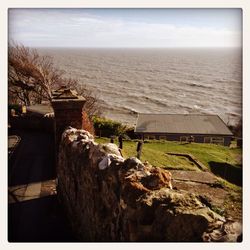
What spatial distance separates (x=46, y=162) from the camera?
26.8 feet

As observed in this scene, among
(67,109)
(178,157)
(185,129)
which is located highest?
(67,109)

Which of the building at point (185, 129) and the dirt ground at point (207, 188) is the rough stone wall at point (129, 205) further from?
the building at point (185, 129)

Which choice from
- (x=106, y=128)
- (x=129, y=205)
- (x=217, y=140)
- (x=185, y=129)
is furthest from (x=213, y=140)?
(x=129, y=205)

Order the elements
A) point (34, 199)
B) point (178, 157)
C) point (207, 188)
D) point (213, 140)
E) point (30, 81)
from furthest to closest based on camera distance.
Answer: point (30, 81)
point (213, 140)
point (178, 157)
point (207, 188)
point (34, 199)

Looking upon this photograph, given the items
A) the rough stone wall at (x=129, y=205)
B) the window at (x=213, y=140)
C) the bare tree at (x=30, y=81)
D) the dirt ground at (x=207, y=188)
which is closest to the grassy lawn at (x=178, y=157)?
the dirt ground at (x=207, y=188)

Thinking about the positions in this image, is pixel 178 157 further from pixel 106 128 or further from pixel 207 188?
pixel 106 128

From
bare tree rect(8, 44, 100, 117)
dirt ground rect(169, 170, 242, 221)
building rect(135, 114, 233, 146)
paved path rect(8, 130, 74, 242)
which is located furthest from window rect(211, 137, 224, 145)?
paved path rect(8, 130, 74, 242)

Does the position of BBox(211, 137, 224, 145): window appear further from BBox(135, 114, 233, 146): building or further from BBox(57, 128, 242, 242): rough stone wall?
BBox(57, 128, 242, 242): rough stone wall

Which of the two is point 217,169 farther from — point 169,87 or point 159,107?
point 169,87

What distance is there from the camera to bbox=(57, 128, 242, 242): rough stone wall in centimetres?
319

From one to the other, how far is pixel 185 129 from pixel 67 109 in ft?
60.2

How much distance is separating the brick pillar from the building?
53.7 feet

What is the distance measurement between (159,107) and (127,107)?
4.30m

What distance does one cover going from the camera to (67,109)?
6711mm
